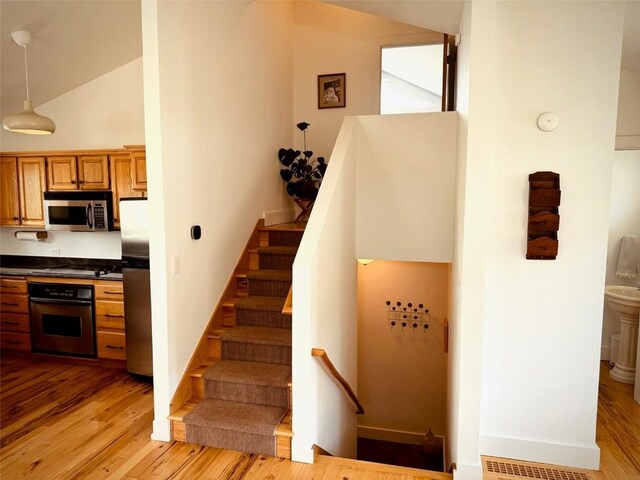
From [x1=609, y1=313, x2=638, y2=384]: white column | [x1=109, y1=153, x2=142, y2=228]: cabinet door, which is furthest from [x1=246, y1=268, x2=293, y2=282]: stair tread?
[x1=609, y1=313, x2=638, y2=384]: white column

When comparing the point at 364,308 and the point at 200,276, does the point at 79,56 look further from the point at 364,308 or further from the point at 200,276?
the point at 364,308

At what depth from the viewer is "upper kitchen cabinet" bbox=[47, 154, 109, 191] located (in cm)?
437

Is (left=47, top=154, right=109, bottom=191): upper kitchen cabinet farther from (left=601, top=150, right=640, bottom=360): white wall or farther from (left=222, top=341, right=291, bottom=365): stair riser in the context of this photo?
(left=601, top=150, right=640, bottom=360): white wall

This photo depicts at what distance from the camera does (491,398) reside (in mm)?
2824

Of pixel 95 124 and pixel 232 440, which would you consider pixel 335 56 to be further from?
pixel 232 440

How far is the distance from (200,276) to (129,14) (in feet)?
7.86

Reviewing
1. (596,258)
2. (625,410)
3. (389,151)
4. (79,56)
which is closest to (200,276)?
(389,151)

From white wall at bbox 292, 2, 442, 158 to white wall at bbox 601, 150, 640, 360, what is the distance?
8.37ft

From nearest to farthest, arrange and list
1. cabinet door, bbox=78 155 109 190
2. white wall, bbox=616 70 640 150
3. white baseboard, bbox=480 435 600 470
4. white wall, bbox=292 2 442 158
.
Answer: white baseboard, bbox=480 435 600 470 → white wall, bbox=616 70 640 150 → cabinet door, bbox=78 155 109 190 → white wall, bbox=292 2 442 158

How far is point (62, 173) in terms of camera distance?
450 cm

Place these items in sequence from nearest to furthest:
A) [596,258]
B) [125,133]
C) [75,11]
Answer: [596,258]
[75,11]
[125,133]

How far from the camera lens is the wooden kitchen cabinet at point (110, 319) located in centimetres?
416

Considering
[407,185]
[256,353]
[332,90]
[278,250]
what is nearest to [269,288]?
[278,250]

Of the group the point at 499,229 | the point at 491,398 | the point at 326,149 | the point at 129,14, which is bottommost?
the point at 491,398
